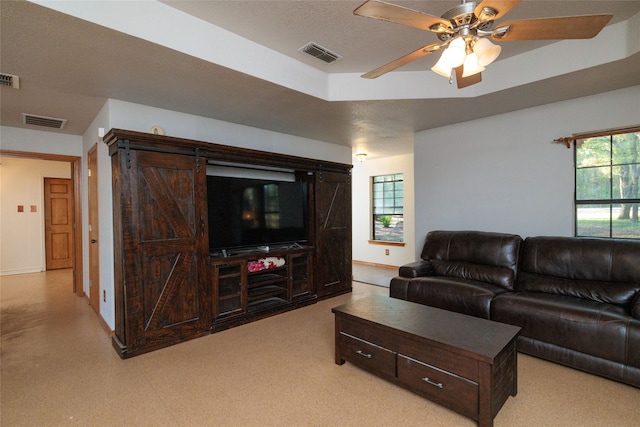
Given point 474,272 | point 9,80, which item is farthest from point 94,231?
point 474,272

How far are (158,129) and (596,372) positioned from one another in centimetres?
430

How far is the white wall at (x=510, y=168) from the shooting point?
10.3 ft

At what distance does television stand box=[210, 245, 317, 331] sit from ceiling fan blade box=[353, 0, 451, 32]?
267 cm

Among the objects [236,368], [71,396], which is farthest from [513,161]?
[71,396]

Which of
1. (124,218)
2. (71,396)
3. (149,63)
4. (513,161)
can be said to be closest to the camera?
(71,396)

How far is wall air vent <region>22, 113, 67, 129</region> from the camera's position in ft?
11.3

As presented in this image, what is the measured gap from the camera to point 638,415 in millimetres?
1818

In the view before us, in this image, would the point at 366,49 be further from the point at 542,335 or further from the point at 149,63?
the point at 542,335

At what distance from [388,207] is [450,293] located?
155 inches

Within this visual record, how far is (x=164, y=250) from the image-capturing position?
9.27ft

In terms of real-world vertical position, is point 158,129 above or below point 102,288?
Result: above

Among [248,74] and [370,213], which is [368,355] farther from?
[370,213]

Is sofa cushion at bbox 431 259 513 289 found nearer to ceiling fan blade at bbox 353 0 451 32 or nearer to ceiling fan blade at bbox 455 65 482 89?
ceiling fan blade at bbox 455 65 482 89

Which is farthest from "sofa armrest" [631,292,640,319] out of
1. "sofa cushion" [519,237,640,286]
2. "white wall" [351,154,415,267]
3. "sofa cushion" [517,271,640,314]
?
"white wall" [351,154,415,267]
